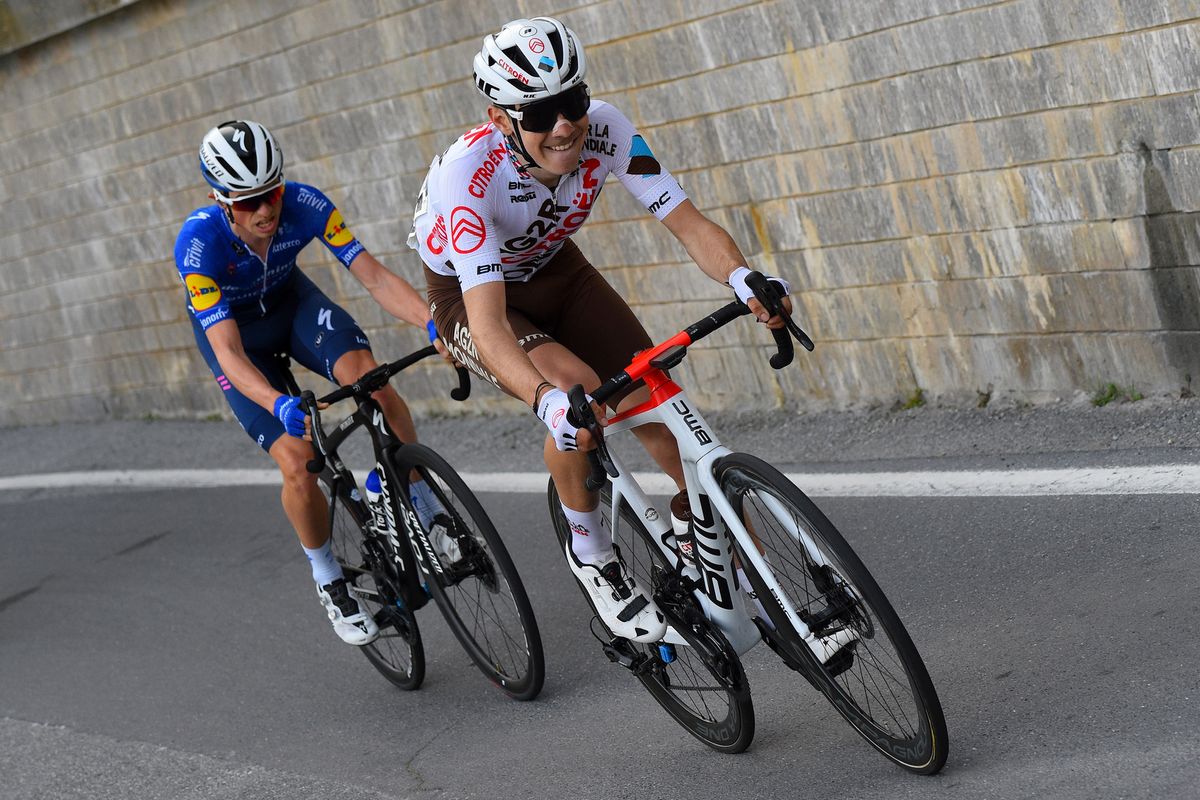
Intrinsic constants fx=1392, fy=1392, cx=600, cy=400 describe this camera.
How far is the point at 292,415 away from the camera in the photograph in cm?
520

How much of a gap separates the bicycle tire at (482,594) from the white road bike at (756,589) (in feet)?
2.49

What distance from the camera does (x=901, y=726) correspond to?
12.7ft

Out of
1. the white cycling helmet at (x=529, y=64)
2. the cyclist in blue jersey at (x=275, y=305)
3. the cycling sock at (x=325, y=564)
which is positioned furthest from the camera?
the cycling sock at (x=325, y=564)

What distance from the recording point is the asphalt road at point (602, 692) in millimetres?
3971

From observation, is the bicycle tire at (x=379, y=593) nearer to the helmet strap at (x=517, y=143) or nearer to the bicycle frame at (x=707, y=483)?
the bicycle frame at (x=707, y=483)

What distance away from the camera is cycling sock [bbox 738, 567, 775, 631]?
4098mm

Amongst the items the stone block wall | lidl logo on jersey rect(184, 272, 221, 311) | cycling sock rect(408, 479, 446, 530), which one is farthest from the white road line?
lidl logo on jersey rect(184, 272, 221, 311)

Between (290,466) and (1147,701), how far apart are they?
3.47 meters

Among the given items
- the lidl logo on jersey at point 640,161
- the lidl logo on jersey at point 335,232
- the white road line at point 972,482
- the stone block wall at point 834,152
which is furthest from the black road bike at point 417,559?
the stone block wall at point 834,152

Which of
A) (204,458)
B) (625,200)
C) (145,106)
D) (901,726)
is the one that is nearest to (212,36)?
(145,106)

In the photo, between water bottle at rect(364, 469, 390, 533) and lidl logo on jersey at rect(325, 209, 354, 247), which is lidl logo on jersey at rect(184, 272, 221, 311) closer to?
lidl logo on jersey at rect(325, 209, 354, 247)

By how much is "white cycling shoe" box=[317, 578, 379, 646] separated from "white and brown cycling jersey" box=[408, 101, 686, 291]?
1.86 m

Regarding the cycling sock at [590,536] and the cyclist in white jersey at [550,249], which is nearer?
the cyclist in white jersey at [550,249]

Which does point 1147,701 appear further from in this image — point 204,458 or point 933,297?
point 204,458
